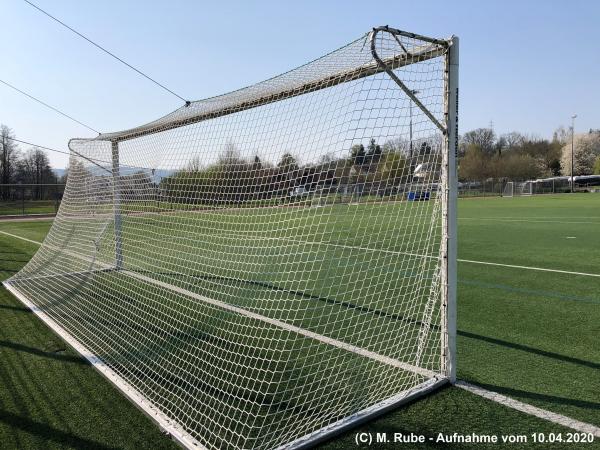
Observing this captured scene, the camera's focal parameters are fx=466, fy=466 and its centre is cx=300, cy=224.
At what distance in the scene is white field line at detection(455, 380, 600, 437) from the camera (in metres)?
2.75

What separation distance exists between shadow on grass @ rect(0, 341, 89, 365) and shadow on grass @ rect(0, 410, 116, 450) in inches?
36.0

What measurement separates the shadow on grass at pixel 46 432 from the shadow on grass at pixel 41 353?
91cm

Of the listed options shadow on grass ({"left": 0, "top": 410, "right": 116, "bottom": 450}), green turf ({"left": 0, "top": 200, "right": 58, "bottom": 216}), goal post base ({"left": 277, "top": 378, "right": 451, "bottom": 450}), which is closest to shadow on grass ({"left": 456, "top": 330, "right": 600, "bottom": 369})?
goal post base ({"left": 277, "top": 378, "right": 451, "bottom": 450})

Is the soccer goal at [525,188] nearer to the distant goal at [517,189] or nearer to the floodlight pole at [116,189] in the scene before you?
the distant goal at [517,189]

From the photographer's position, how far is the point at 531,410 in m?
2.96

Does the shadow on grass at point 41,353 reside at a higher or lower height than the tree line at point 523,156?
lower

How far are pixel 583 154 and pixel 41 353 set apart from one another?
8232 centimetres

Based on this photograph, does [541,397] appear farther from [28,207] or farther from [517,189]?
[517,189]

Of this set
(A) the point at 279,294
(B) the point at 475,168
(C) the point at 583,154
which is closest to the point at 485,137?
(C) the point at 583,154

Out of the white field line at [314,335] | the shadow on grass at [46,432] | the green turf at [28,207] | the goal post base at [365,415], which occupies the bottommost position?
the shadow on grass at [46,432]

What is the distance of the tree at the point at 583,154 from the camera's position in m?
68.9

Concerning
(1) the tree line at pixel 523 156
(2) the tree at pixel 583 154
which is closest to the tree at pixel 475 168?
(1) the tree line at pixel 523 156

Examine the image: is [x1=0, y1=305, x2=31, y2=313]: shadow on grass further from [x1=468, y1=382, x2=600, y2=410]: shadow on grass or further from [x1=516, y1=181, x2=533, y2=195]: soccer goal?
[x1=516, y1=181, x2=533, y2=195]: soccer goal

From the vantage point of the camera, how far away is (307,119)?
3.97 meters
